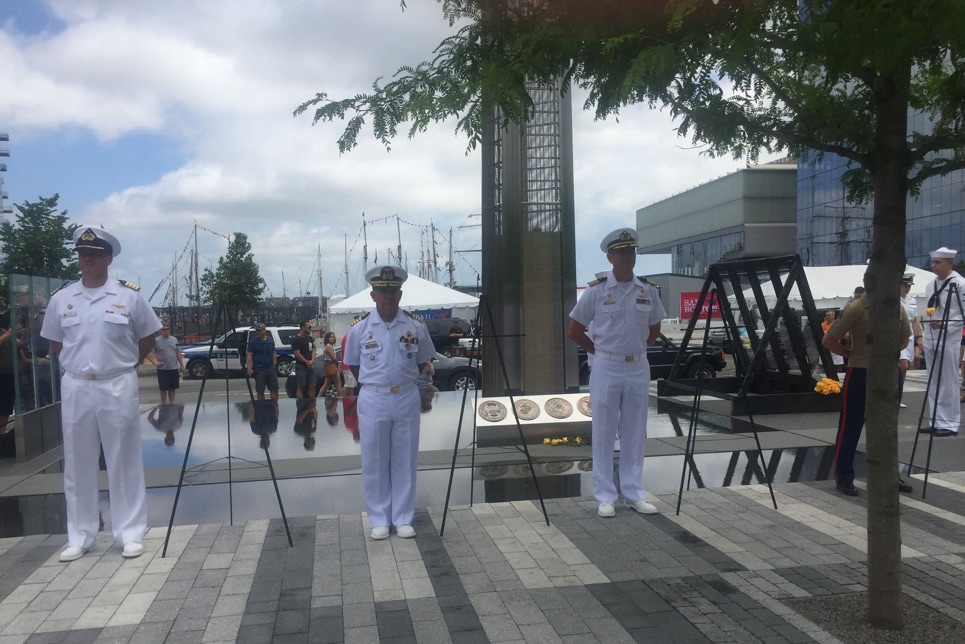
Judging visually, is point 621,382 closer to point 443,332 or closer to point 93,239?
point 93,239

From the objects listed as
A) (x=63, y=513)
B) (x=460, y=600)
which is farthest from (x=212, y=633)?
(x=63, y=513)

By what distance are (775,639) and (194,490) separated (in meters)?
5.51

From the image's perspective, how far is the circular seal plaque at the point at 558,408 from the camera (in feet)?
33.1

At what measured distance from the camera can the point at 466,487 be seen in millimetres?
7461

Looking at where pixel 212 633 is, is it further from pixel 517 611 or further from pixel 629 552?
pixel 629 552

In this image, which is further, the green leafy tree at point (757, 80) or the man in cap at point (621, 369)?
the man in cap at point (621, 369)

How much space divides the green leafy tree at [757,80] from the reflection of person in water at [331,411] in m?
8.79

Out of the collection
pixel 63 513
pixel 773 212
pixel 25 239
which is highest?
pixel 773 212

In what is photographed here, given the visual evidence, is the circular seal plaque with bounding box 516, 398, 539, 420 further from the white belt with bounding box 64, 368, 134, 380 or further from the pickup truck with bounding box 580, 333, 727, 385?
the pickup truck with bounding box 580, 333, 727, 385

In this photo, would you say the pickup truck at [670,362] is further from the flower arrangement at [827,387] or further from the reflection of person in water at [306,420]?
the reflection of person in water at [306,420]

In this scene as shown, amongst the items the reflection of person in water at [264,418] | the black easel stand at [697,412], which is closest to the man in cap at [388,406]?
the black easel stand at [697,412]

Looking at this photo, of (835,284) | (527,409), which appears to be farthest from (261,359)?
(835,284)

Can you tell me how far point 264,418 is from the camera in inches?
515

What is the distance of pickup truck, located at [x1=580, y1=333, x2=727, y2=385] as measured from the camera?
57.5 ft
